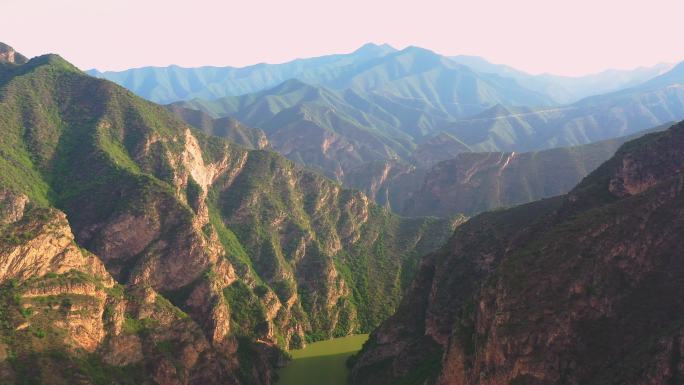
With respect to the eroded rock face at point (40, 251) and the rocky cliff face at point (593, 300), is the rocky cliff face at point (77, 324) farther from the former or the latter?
the rocky cliff face at point (593, 300)

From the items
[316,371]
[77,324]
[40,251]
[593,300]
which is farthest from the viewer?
[316,371]

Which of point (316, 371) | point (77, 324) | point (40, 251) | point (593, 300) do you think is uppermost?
point (40, 251)

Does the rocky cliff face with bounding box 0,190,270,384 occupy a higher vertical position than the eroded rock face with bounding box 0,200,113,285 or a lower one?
lower

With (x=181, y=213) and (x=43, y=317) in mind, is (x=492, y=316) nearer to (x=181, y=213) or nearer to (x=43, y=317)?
(x=43, y=317)

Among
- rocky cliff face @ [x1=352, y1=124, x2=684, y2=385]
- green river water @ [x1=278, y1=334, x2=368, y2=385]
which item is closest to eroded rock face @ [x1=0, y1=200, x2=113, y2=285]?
green river water @ [x1=278, y1=334, x2=368, y2=385]

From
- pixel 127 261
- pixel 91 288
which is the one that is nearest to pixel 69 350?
pixel 91 288

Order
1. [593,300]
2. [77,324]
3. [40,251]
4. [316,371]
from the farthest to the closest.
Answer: [316,371]
[40,251]
[77,324]
[593,300]

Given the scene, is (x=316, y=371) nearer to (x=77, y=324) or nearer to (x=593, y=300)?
(x=77, y=324)

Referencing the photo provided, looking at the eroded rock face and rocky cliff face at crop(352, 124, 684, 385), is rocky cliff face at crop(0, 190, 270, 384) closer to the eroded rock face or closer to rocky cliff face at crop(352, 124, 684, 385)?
the eroded rock face

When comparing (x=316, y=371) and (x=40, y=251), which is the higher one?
(x=40, y=251)

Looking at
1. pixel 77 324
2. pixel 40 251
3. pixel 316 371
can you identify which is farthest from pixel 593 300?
pixel 40 251

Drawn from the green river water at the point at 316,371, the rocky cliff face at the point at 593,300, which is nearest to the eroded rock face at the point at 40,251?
the green river water at the point at 316,371
